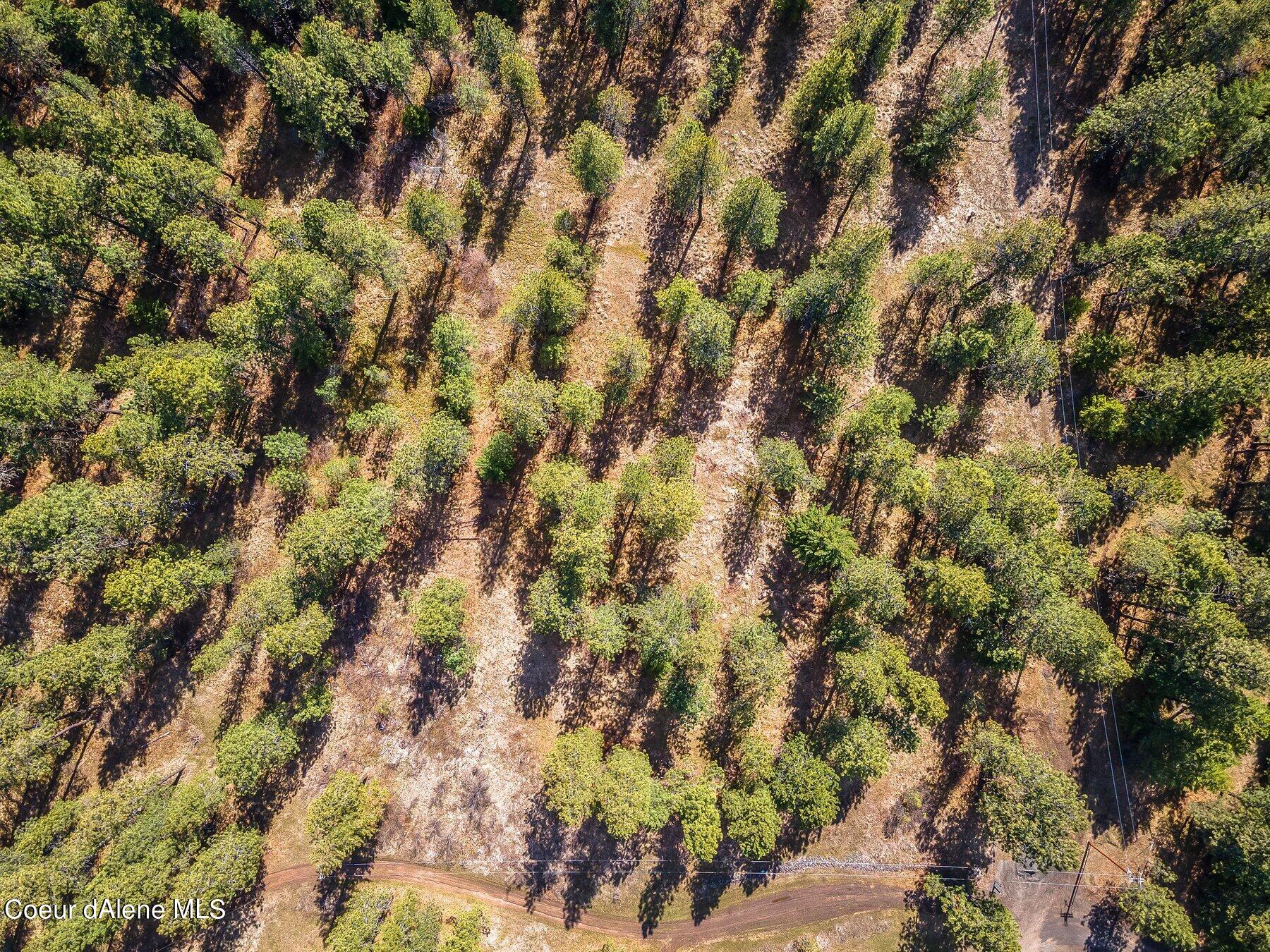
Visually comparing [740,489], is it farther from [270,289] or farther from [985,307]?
[270,289]

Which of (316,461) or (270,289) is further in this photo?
(316,461)

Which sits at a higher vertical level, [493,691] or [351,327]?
[351,327]

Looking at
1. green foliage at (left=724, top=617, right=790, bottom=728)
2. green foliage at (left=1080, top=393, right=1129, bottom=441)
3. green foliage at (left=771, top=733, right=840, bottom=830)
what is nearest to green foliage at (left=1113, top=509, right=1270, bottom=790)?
green foliage at (left=1080, top=393, right=1129, bottom=441)

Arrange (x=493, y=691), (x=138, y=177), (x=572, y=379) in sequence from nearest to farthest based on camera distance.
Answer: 1. (x=138, y=177)
2. (x=493, y=691)
3. (x=572, y=379)

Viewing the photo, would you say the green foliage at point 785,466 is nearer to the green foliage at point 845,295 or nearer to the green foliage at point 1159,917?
the green foliage at point 845,295

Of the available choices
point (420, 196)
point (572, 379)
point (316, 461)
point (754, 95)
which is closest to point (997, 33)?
point (754, 95)

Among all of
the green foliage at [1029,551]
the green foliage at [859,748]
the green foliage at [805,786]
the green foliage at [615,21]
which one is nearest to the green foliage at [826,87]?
the green foliage at [615,21]

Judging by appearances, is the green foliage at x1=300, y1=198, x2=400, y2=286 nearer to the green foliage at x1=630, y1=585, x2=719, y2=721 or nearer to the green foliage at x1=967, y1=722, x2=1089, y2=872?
the green foliage at x1=630, y1=585, x2=719, y2=721
